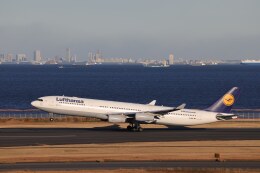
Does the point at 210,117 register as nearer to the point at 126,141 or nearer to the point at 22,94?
the point at 126,141

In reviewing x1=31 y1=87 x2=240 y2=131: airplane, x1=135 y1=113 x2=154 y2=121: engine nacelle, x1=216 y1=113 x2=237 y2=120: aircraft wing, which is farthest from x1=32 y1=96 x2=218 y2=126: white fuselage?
x1=135 y1=113 x2=154 y2=121: engine nacelle

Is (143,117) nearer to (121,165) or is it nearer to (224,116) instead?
(224,116)

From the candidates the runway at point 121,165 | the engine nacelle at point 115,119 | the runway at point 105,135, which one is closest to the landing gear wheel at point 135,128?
the runway at point 105,135

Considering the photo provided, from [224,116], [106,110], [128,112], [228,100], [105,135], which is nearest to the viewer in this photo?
[105,135]

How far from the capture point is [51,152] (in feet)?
174

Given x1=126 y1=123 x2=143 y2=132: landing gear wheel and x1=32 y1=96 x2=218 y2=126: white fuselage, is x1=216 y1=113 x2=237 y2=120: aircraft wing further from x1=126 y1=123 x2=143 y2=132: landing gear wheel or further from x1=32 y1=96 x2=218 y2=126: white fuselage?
x1=126 y1=123 x2=143 y2=132: landing gear wheel

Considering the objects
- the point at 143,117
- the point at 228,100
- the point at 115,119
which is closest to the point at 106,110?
the point at 115,119

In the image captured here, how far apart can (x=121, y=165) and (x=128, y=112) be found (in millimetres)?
29031

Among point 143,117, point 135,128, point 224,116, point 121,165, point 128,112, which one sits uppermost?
point 128,112

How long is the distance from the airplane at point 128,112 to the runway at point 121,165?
2582 cm

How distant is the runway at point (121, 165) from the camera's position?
43.9 m

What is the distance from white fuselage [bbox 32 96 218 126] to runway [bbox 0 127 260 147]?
1.29 m

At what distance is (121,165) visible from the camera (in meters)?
45.4

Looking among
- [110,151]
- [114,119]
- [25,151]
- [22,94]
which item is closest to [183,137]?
[114,119]
